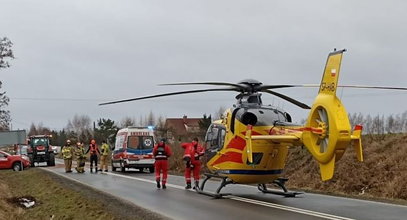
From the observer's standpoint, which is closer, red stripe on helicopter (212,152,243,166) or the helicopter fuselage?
the helicopter fuselage

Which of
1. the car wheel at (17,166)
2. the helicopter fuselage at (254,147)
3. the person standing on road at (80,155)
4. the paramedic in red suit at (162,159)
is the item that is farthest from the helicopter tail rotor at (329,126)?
the car wheel at (17,166)

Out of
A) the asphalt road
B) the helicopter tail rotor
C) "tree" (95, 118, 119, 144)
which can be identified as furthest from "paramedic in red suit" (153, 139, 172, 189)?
"tree" (95, 118, 119, 144)

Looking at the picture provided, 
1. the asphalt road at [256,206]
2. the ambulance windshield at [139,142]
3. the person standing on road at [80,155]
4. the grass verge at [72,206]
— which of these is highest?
the ambulance windshield at [139,142]

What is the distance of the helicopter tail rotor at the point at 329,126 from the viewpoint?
11.3 metres

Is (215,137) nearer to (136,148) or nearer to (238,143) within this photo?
(238,143)

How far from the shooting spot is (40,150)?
4556 centimetres

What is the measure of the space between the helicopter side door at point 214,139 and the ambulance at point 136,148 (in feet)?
47.2

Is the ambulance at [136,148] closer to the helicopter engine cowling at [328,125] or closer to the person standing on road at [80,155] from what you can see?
the person standing on road at [80,155]

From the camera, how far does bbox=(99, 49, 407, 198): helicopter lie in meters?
11.8

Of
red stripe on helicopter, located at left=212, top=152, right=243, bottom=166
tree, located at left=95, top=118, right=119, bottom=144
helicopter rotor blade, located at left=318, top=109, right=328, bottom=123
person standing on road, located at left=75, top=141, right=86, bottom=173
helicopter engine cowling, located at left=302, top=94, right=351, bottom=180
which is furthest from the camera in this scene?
tree, located at left=95, top=118, right=119, bottom=144

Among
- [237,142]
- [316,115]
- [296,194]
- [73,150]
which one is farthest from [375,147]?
[73,150]

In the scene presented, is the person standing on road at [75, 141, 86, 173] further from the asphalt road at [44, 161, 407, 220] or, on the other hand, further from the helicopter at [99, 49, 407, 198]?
the helicopter at [99, 49, 407, 198]

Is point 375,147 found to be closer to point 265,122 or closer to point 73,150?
point 265,122

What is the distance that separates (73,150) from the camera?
3312 centimetres
